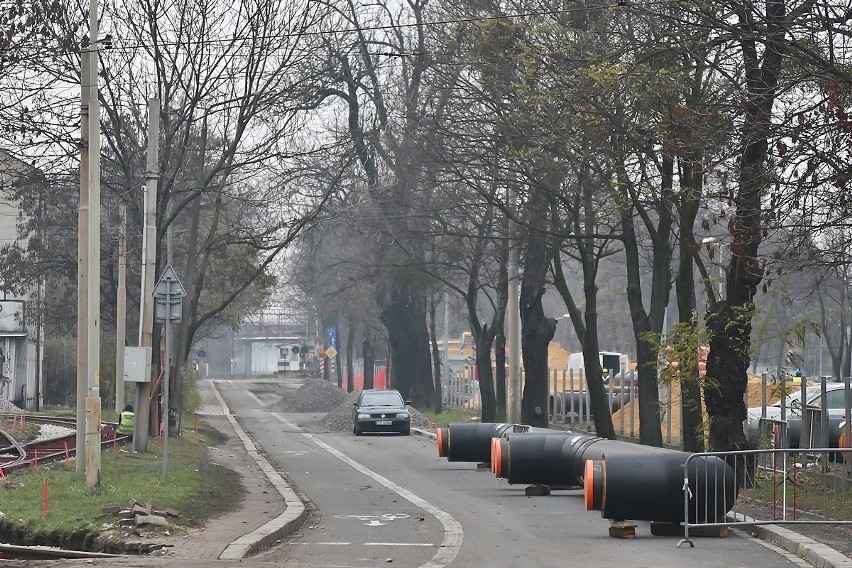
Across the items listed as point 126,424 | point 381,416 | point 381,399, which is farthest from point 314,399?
point 126,424

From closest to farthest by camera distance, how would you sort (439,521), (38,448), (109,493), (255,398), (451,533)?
(451,533) < (439,521) < (109,493) < (38,448) < (255,398)

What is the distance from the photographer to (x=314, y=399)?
64.9m

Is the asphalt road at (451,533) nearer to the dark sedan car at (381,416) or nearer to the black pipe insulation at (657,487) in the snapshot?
the black pipe insulation at (657,487)

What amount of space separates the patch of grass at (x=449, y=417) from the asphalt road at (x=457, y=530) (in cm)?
1966

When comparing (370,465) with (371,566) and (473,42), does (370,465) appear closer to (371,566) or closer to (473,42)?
(473,42)

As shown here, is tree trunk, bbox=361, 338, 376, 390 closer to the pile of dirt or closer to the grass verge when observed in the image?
the pile of dirt

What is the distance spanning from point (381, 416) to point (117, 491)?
25438 millimetres

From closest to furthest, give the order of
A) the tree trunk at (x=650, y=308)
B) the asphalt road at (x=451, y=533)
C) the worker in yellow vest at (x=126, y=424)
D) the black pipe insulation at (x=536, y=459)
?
the asphalt road at (x=451, y=533) → the black pipe insulation at (x=536, y=459) → the tree trunk at (x=650, y=308) → the worker in yellow vest at (x=126, y=424)

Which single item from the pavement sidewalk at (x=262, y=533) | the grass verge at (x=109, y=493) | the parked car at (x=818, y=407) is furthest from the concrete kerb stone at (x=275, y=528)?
the parked car at (x=818, y=407)

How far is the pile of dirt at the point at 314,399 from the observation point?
63.9 meters

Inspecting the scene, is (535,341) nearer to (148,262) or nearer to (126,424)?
(126,424)

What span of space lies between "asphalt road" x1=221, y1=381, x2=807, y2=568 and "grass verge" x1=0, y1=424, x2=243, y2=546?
146 cm

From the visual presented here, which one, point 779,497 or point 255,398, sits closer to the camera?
point 779,497

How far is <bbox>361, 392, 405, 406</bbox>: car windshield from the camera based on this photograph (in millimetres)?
43531
